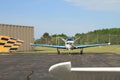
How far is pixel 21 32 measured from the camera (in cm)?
5325

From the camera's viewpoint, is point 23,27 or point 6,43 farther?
point 23,27

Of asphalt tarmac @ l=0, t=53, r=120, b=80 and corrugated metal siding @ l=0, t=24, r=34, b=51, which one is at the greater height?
corrugated metal siding @ l=0, t=24, r=34, b=51

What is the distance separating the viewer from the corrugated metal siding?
4926 centimetres

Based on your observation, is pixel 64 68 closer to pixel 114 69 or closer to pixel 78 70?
pixel 78 70

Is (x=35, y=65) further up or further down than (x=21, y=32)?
further down

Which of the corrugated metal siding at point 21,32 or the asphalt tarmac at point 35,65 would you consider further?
the corrugated metal siding at point 21,32

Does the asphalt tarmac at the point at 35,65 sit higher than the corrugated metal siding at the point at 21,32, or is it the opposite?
the corrugated metal siding at the point at 21,32

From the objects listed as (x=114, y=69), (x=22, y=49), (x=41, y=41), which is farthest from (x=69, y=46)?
(x=41, y=41)

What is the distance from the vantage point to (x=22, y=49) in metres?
52.9

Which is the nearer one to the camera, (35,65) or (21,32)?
(35,65)

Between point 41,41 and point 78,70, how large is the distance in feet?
257

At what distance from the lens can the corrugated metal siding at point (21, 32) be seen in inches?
1939

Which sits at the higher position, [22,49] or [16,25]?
[16,25]

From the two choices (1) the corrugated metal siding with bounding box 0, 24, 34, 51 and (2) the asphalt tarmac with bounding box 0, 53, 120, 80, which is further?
(1) the corrugated metal siding with bounding box 0, 24, 34, 51
